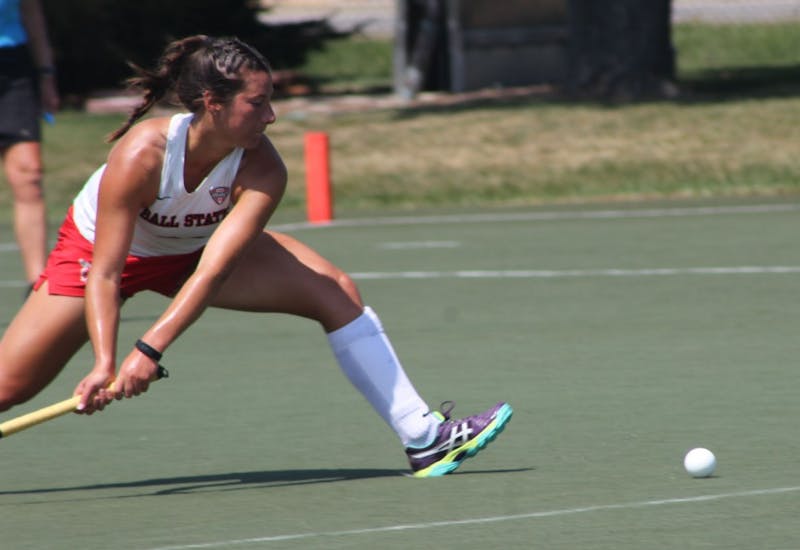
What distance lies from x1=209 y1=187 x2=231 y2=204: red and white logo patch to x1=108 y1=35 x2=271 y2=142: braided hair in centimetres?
26

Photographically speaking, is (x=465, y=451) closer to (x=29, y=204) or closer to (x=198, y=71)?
(x=198, y=71)

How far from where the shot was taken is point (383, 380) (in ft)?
21.3

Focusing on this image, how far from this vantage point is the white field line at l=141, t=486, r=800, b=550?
5413 millimetres

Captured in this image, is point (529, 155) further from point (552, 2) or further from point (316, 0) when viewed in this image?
point (316, 0)

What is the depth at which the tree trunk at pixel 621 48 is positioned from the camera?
23.0 m

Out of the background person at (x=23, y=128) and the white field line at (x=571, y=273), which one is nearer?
the background person at (x=23, y=128)

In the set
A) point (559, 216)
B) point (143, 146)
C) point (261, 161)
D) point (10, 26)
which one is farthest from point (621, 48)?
point (143, 146)

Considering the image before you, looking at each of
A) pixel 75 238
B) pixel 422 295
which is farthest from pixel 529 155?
pixel 75 238

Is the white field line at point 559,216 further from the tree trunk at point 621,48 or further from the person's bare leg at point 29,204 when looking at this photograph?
the person's bare leg at point 29,204

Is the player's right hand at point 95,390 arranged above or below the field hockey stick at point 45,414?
above

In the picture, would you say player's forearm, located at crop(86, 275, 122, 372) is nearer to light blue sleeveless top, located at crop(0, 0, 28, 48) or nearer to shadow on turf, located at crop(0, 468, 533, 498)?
shadow on turf, located at crop(0, 468, 533, 498)

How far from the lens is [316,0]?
1923 inches

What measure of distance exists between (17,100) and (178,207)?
442cm

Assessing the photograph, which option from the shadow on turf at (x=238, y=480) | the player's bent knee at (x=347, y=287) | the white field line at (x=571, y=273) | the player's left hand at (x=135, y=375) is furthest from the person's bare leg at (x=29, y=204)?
the player's left hand at (x=135, y=375)
